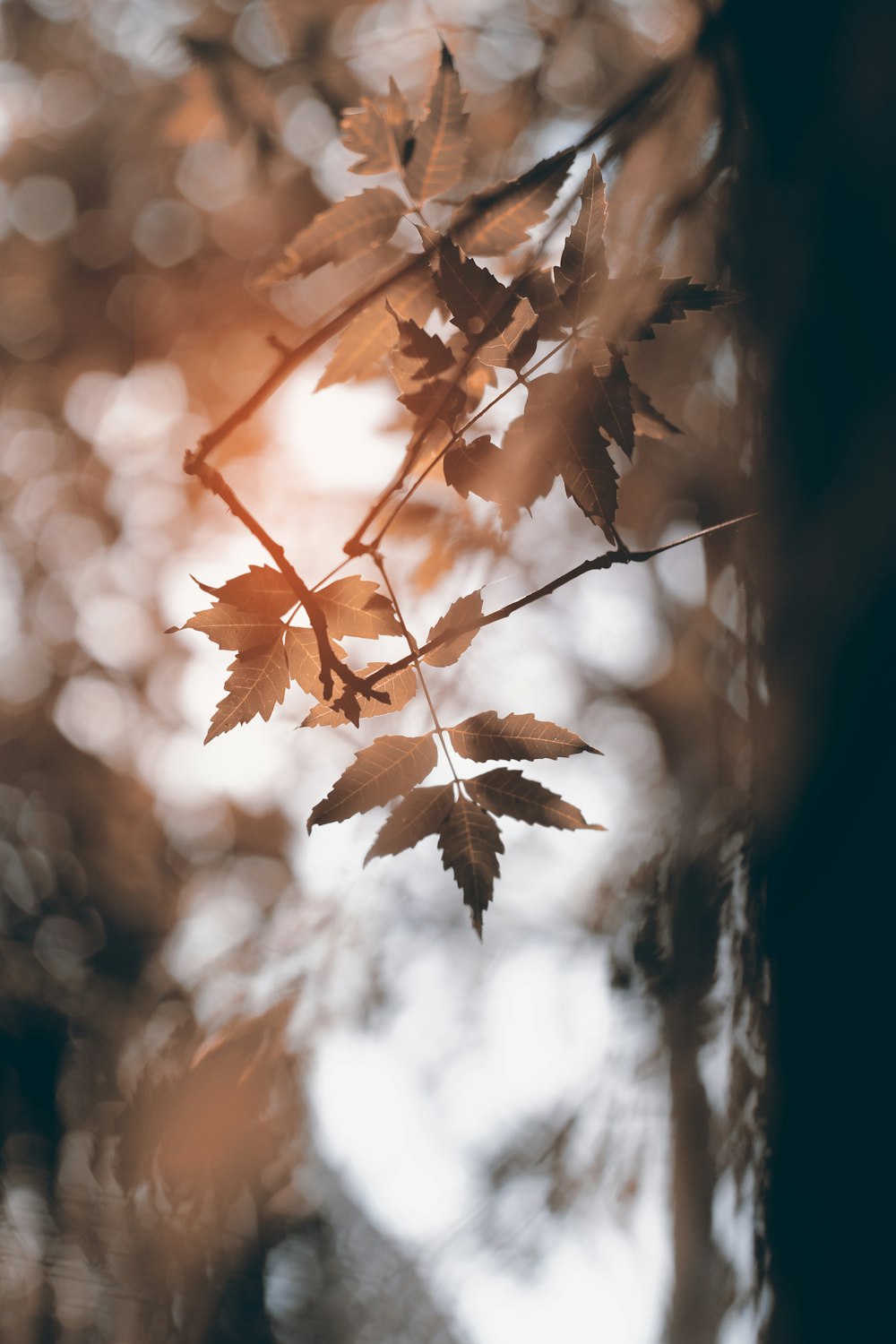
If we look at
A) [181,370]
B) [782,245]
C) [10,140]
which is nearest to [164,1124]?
[782,245]

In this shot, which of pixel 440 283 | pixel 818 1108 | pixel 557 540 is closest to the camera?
pixel 440 283

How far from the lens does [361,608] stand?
73 cm

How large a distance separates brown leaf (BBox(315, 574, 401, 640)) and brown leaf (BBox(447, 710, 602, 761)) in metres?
0.13

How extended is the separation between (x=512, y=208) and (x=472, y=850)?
0.65 meters

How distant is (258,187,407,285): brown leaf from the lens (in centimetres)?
75

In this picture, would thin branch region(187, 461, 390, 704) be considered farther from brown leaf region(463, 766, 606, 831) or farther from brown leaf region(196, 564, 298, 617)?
brown leaf region(463, 766, 606, 831)

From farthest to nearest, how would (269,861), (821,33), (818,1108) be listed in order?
(269,861), (821,33), (818,1108)

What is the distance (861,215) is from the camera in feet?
2.76

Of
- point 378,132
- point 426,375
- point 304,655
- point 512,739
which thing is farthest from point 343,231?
point 512,739

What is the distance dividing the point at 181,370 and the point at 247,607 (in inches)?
103

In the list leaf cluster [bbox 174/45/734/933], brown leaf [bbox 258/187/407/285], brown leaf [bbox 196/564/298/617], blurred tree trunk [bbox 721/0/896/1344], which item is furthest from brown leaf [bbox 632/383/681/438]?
brown leaf [bbox 196/564/298/617]

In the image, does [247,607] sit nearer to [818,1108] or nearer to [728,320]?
[818,1108]

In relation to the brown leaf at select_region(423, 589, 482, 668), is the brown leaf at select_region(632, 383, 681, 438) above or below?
above

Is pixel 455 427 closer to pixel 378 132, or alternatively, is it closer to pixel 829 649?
pixel 378 132
